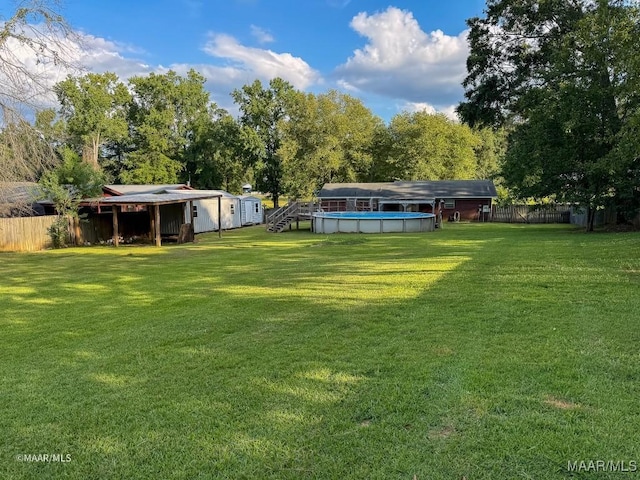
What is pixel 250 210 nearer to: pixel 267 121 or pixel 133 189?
pixel 133 189

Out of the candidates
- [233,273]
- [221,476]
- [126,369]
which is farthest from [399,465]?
[233,273]

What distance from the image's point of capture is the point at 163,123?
4116 centimetres

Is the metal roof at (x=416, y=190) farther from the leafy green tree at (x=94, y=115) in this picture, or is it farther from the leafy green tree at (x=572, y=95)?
the leafy green tree at (x=94, y=115)

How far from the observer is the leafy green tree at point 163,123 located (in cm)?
4012

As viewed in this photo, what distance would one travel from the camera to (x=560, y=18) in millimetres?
20953

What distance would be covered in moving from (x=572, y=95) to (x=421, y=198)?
17565mm

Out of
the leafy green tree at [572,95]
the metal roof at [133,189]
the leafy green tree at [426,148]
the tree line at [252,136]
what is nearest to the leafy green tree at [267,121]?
the tree line at [252,136]

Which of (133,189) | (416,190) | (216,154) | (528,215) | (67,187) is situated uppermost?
(216,154)

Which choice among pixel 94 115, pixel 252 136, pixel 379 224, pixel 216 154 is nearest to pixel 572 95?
pixel 379 224

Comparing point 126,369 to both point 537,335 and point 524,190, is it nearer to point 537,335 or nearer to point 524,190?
point 537,335

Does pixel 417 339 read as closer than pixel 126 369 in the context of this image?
No

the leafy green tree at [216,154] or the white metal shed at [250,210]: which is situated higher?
the leafy green tree at [216,154]

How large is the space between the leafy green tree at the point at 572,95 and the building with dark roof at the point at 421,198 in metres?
11.9

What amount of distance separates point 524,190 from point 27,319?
19791 mm
